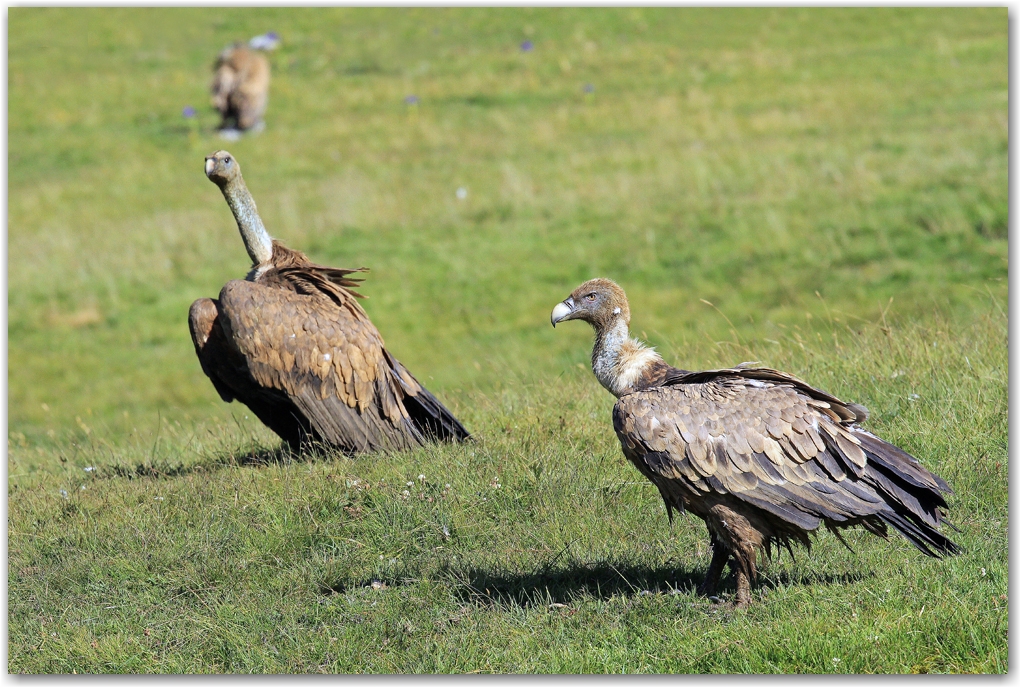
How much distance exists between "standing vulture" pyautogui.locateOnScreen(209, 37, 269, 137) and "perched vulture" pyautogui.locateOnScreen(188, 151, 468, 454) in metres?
19.2

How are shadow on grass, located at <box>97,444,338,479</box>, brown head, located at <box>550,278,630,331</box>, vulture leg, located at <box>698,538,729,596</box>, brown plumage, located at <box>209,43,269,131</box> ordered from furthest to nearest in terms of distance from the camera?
brown plumage, located at <box>209,43,269,131</box>
shadow on grass, located at <box>97,444,338,479</box>
brown head, located at <box>550,278,630,331</box>
vulture leg, located at <box>698,538,729,596</box>

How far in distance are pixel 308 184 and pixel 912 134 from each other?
436 inches

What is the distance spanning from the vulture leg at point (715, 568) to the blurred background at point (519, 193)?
3.60 meters

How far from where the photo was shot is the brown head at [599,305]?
547 centimetres

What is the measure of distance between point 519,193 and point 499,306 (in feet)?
13.7

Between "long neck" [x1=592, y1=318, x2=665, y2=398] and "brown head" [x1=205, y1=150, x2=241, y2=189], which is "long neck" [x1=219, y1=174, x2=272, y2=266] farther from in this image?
"long neck" [x1=592, y1=318, x2=665, y2=398]

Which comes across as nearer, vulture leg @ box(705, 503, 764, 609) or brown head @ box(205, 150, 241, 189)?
vulture leg @ box(705, 503, 764, 609)

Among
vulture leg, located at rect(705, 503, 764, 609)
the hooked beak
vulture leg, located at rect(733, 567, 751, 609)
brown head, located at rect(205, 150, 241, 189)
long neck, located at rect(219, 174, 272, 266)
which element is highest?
brown head, located at rect(205, 150, 241, 189)

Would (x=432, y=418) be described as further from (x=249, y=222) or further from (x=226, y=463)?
(x=249, y=222)

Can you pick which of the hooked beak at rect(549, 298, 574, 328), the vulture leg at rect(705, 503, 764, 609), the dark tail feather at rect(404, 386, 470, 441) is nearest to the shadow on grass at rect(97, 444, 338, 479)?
the dark tail feather at rect(404, 386, 470, 441)

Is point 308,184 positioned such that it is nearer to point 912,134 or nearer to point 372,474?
point 912,134

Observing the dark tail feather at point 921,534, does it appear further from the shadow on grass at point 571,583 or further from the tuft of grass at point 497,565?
the shadow on grass at point 571,583

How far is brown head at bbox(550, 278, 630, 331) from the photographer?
5469mm

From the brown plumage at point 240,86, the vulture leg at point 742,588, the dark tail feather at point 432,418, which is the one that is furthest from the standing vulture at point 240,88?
the vulture leg at point 742,588
